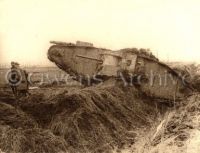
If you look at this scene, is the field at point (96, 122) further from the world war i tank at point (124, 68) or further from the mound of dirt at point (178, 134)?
the world war i tank at point (124, 68)

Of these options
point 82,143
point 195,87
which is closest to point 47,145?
point 82,143

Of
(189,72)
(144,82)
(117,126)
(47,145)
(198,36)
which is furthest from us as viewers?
(198,36)

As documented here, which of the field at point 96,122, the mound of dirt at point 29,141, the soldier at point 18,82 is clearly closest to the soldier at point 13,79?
the soldier at point 18,82

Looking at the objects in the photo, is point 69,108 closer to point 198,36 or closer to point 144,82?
point 144,82

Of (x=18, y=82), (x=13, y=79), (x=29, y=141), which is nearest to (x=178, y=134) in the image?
(x=29, y=141)

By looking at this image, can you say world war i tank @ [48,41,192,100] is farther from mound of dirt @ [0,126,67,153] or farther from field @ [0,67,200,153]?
mound of dirt @ [0,126,67,153]

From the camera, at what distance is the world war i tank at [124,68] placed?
11391 mm

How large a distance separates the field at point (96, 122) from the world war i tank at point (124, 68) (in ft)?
1.17

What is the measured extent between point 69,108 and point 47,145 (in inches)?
49.0

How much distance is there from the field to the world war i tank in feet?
1.17

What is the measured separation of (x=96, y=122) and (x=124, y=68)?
222 centimetres

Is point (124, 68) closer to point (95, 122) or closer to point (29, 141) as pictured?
point (95, 122)

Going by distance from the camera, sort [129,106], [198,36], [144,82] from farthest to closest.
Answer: [198,36] < [144,82] < [129,106]

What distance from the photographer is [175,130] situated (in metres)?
9.12
